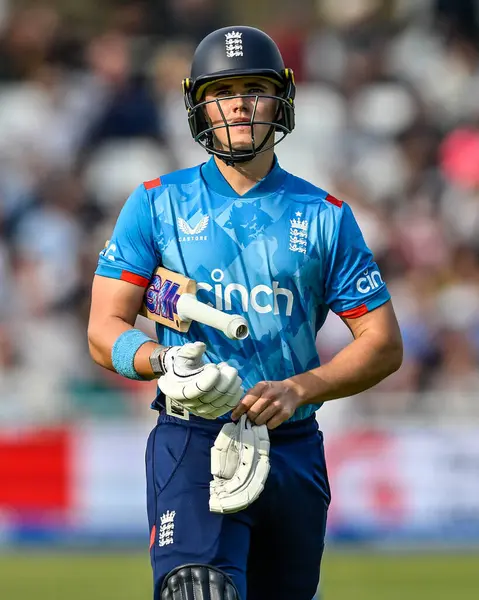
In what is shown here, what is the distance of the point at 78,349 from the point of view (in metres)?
12.1

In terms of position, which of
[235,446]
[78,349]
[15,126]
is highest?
[15,126]

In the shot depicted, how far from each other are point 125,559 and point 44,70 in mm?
6072

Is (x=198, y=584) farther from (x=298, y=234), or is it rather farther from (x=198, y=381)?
(x=298, y=234)

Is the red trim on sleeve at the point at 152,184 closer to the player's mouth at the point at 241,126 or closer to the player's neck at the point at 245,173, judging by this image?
the player's neck at the point at 245,173

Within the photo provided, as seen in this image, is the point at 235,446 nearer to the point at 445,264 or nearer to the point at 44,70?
the point at 445,264

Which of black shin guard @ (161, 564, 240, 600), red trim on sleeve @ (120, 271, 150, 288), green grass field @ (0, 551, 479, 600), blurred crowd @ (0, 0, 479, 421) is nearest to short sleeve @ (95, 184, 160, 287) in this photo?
red trim on sleeve @ (120, 271, 150, 288)

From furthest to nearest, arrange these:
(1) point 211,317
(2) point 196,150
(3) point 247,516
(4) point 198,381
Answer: (2) point 196,150 < (3) point 247,516 < (1) point 211,317 < (4) point 198,381

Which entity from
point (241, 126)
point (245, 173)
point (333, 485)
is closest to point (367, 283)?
point (245, 173)

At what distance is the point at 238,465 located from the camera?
424 cm

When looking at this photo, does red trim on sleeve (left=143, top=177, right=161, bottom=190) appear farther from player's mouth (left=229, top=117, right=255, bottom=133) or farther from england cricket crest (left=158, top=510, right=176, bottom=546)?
england cricket crest (left=158, top=510, right=176, bottom=546)

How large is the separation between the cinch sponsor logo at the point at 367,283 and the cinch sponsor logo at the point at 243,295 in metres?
0.33

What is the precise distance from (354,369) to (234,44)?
1229 mm

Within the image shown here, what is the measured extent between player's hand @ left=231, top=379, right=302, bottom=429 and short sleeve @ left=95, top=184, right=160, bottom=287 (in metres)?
0.58

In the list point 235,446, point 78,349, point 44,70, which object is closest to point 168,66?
point 44,70
